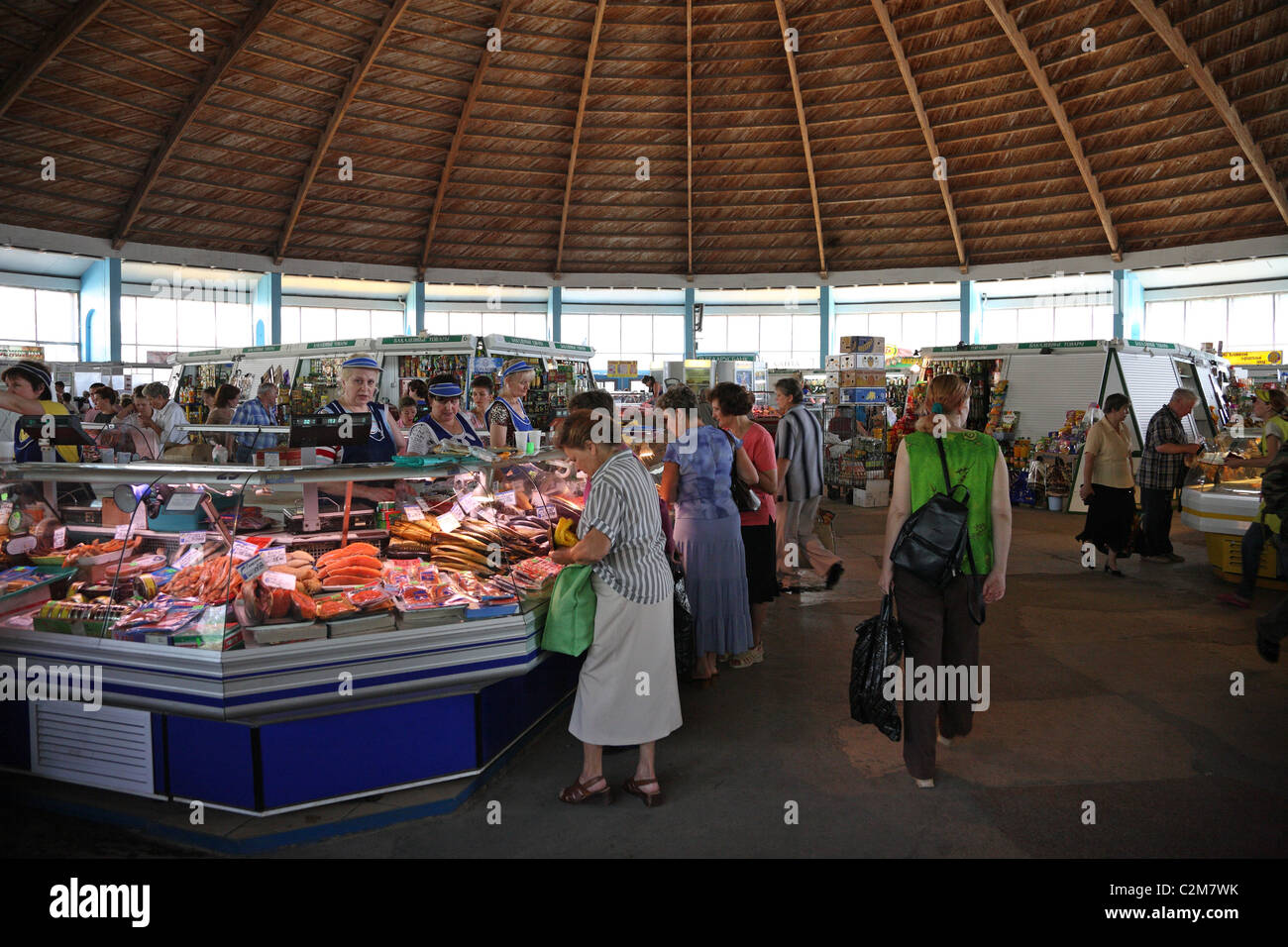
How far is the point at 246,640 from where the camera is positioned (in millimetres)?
2992

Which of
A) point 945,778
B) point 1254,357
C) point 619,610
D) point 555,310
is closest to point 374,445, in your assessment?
point 619,610

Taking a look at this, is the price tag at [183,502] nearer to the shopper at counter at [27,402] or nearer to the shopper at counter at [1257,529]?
the shopper at counter at [27,402]

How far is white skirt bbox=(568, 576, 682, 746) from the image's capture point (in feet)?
10.5

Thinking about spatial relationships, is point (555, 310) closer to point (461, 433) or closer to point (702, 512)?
point (461, 433)

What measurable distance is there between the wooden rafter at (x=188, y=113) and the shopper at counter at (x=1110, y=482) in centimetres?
1355

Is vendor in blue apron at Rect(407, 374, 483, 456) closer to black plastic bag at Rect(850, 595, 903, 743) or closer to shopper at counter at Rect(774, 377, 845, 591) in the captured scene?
shopper at counter at Rect(774, 377, 845, 591)

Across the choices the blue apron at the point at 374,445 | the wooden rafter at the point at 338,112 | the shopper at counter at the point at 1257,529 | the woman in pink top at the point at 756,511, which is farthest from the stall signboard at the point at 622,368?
the woman in pink top at the point at 756,511

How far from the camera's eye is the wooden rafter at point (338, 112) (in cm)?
1448

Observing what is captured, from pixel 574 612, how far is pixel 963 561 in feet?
5.11

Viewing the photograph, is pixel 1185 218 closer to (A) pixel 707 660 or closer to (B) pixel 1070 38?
(B) pixel 1070 38

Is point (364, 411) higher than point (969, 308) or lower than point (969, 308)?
lower

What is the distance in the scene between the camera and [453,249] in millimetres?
21094

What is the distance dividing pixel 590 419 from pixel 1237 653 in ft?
15.1
